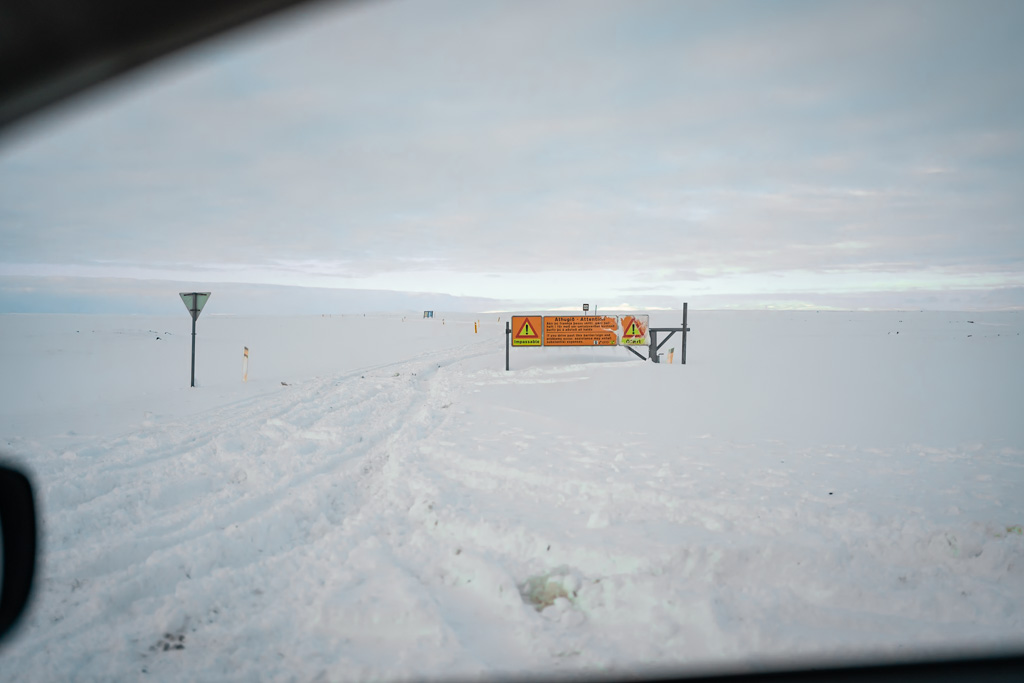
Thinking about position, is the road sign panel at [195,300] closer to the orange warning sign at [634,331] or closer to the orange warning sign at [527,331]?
the orange warning sign at [527,331]

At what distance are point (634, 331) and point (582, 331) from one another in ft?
5.82

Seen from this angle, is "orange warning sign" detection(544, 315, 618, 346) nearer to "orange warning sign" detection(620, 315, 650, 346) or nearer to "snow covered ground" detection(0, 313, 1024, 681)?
"orange warning sign" detection(620, 315, 650, 346)

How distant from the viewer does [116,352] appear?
2609 cm

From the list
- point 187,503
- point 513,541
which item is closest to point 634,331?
point 513,541

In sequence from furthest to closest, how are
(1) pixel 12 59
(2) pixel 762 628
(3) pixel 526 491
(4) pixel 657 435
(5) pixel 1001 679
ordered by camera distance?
(4) pixel 657 435 < (3) pixel 526 491 < (2) pixel 762 628 < (1) pixel 12 59 < (5) pixel 1001 679

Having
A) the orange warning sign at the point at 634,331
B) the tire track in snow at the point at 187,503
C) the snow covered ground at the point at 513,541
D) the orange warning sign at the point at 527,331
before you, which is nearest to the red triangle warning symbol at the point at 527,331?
the orange warning sign at the point at 527,331

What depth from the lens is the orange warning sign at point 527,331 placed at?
17.2 m

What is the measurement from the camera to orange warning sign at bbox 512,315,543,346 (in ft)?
56.5

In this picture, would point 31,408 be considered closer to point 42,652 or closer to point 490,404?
point 490,404

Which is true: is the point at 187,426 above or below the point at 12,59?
below

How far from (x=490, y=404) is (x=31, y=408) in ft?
32.2

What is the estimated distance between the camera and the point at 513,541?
439 centimetres

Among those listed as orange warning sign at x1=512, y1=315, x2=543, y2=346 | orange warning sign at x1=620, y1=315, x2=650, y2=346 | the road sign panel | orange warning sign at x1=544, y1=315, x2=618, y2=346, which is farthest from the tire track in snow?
orange warning sign at x1=620, y1=315, x2=650, y2=346

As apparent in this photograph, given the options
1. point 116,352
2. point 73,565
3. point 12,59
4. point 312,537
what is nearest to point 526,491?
point 312,537
